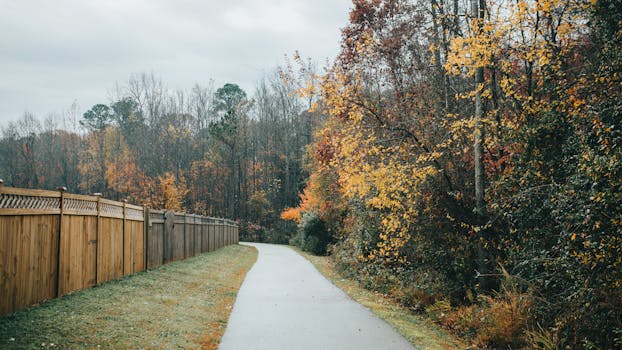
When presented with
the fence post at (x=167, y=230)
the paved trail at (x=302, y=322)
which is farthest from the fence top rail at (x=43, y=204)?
the fence post at (x=167, y=230)

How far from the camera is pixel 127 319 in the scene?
7.14 meters

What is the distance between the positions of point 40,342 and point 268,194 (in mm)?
49500

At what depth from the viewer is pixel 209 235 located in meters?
24.4

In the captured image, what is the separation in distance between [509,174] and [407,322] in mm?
3338

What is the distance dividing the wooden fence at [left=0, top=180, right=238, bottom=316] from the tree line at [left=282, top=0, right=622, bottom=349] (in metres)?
5.15

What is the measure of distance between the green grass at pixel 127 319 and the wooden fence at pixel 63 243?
279mm

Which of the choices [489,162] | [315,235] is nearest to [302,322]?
[489,162]

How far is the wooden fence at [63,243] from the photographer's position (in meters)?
6.32

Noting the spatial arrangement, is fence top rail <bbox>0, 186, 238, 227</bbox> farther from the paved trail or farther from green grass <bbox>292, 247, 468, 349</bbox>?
green grass <bbox>292, 247, 468, 349</bbox>

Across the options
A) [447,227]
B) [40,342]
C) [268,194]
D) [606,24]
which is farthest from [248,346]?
[268,194]

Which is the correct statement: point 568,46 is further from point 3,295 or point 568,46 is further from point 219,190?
point 219,190

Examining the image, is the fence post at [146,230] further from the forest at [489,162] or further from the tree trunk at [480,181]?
the tree trunk at [480,181]

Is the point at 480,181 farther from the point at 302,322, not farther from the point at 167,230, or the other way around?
the point at 167,230

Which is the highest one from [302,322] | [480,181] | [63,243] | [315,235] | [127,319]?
[480,181]
